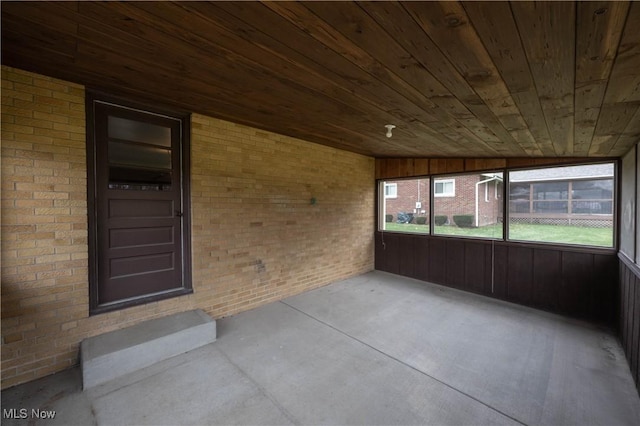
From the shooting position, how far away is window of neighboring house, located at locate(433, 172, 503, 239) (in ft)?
14.5

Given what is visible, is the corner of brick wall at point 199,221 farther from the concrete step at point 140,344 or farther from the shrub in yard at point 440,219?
the shrub in yard at point 440,219

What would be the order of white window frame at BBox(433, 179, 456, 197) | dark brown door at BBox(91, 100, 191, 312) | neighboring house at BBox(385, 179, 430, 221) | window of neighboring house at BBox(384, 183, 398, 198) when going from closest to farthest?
dark brown door at BBox(91, 100, 191, 312) < white window frame at BBox(433, 179, 456, 197) < neighboring house at BBox(385, 179, 430, 221) < window of neighboring house at BBox(384, 183, 398, 198)

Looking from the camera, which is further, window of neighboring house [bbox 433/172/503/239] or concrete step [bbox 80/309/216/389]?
window of neighboring house [bbox 433/172/503/239]

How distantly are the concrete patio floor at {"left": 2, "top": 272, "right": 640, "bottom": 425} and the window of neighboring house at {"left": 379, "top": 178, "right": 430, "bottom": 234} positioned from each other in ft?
7.55

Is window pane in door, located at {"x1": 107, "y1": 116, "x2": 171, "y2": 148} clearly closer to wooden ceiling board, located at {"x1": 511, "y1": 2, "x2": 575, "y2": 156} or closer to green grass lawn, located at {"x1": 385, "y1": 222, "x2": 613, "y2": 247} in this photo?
wooden ceiling board, located at {"x1": 511, "y1": 2, "x2": 575, "y2": 156}

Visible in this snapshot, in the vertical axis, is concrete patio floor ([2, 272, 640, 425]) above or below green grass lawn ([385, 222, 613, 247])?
below

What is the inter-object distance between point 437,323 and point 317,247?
224 centimetres

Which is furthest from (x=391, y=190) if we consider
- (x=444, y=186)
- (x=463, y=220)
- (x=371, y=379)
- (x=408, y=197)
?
(x=371, y=379)

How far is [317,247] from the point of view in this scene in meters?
4.79

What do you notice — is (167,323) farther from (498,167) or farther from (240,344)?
(498,167)

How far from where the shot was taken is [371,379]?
2291 millimetres

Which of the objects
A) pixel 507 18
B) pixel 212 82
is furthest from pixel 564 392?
pixel 212 82

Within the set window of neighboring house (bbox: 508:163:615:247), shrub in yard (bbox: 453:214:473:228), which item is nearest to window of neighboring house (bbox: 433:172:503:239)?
shrub in yard (bbox: 453:214:473:228)

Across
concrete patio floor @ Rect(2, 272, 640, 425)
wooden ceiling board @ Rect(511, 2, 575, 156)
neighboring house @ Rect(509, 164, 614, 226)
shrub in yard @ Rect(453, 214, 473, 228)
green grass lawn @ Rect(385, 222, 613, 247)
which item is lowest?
concrete patio floor @ Rect(2, 272, 640, 425)
